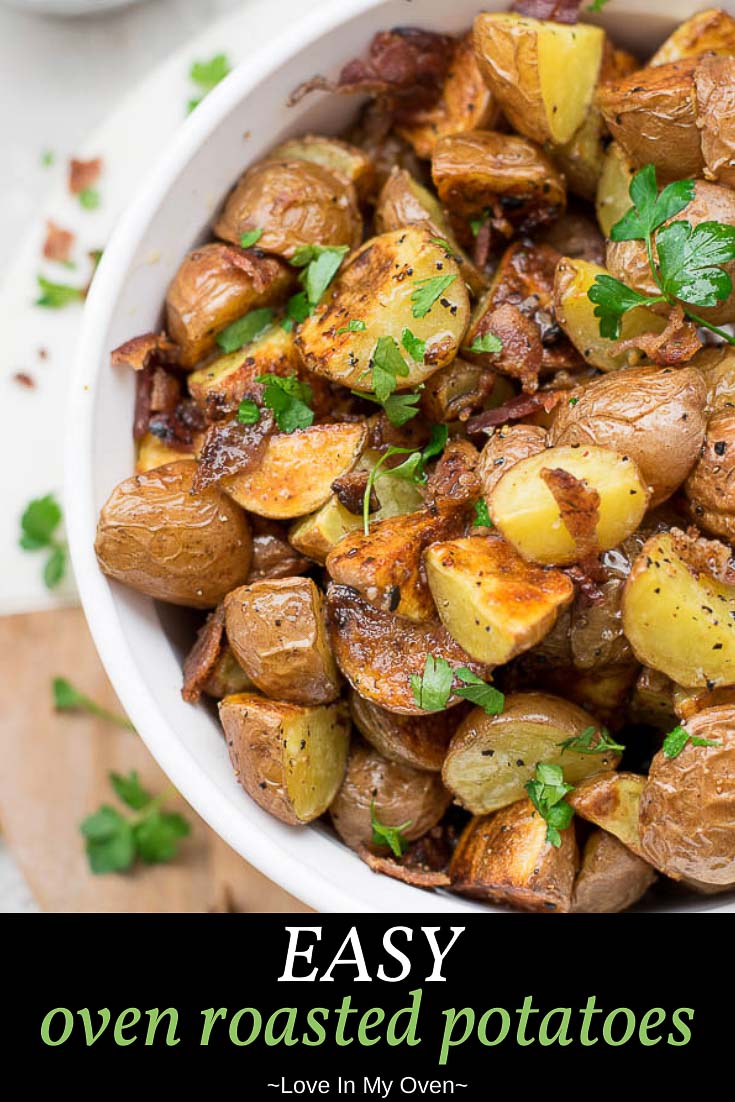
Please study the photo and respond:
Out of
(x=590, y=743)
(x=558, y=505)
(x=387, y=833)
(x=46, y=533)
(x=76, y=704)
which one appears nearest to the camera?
(x=558, y=505)

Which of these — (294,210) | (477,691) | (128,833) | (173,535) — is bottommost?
(128,833)

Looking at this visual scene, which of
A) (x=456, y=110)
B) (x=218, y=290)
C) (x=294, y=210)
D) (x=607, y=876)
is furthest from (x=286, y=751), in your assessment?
(x=456, y=110)

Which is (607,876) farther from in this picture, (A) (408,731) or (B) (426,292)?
(B) (426,292)

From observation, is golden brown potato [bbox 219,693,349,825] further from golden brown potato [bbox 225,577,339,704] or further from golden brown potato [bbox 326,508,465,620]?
golden brown potato [bbox 326,508,465,620]

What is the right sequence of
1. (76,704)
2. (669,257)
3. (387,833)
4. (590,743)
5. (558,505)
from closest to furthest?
(558,505), (669,257), (590,743), (387,833), (76,704)

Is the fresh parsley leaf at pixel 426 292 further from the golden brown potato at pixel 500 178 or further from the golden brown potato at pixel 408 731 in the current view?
the golden brown potato at pixel 408 731

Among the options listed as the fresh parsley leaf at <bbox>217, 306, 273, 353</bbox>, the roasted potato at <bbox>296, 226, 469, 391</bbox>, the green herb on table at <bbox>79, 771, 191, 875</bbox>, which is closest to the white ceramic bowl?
the fresh parsley leaf at <bbox>217, 306, 273, 353</bbox>
